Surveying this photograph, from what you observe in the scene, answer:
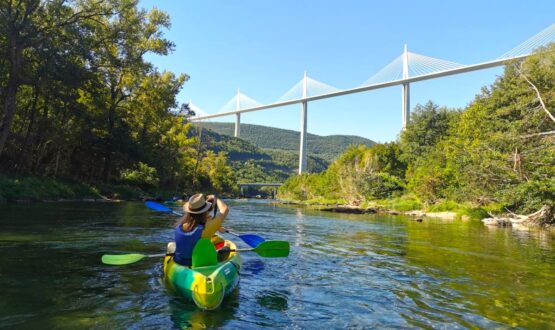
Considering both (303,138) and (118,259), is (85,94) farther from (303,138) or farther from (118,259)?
(303,138)

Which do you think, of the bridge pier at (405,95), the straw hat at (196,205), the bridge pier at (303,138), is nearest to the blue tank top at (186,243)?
the straw hat at (196,205)

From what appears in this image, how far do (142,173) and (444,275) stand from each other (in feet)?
107

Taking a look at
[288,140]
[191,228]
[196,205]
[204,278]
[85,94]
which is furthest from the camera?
[288,140]

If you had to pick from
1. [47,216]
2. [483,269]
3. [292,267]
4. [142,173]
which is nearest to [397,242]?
[483,269]

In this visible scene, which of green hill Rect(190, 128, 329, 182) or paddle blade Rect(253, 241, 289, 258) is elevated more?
green hill Rect(190, 128, 329, 182)

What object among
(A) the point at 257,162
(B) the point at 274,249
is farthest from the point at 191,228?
(A) the point at 257,162

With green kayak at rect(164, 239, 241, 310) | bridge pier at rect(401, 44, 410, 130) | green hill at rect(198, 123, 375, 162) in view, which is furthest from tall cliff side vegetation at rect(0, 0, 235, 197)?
green hill at rect(198, 123, 375, 162)

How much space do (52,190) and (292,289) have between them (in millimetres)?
21771

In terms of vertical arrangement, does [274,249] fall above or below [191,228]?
below

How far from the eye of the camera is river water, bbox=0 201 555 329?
455 centimetres

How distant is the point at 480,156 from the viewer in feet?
74.8

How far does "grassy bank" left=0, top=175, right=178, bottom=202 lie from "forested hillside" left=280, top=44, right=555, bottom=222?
23336 millimetres

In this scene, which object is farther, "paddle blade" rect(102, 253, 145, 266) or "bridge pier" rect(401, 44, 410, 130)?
"bridge pier" rect(401, 44, 410, 130)

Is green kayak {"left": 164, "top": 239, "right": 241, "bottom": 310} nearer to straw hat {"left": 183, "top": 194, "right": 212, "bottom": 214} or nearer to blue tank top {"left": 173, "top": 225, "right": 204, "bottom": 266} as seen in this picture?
blue tank top {"left": 173, "top": 225, "right": 204, "bottom": 266}
